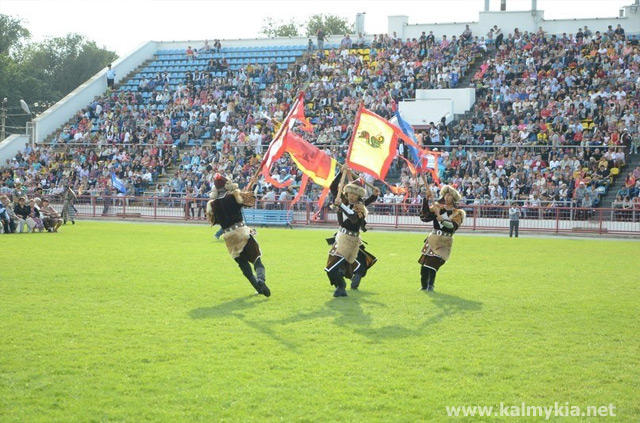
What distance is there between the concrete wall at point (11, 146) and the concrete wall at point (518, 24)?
22340 mm

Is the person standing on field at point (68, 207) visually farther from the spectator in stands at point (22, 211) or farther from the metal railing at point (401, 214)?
the spectator in stands at point (22, 211)

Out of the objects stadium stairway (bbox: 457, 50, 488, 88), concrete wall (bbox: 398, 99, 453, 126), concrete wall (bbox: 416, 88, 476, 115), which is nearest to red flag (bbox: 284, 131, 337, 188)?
concrete wall (bbox: 398, 99, 453, 126)

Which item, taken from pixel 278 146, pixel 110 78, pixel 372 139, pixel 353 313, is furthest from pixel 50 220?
pixel 110 78

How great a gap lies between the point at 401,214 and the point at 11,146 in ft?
81.2

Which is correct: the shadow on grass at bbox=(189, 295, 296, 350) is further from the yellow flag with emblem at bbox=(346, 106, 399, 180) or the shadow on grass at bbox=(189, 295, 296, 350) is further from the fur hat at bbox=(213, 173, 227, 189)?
the yellow flag with emblem at bbox=(346, 106, 399, 180)

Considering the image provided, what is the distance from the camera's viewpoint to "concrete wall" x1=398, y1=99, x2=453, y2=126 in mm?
36062

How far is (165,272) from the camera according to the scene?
47.0 ft

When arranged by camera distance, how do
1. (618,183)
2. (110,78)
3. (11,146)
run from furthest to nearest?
(110,78) < (11,146) < (618,183)

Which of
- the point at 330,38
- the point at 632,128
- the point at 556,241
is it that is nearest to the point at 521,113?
the point at 632,128

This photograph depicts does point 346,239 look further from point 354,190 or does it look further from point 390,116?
point 390,116

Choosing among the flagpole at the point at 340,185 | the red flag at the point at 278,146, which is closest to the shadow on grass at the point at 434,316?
the flagpole at the point at 340,185

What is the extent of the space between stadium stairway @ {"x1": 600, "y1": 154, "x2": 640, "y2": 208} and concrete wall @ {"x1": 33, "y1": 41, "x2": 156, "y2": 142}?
31013mm

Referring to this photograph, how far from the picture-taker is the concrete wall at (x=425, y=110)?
36.1 m

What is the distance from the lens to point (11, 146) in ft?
141
